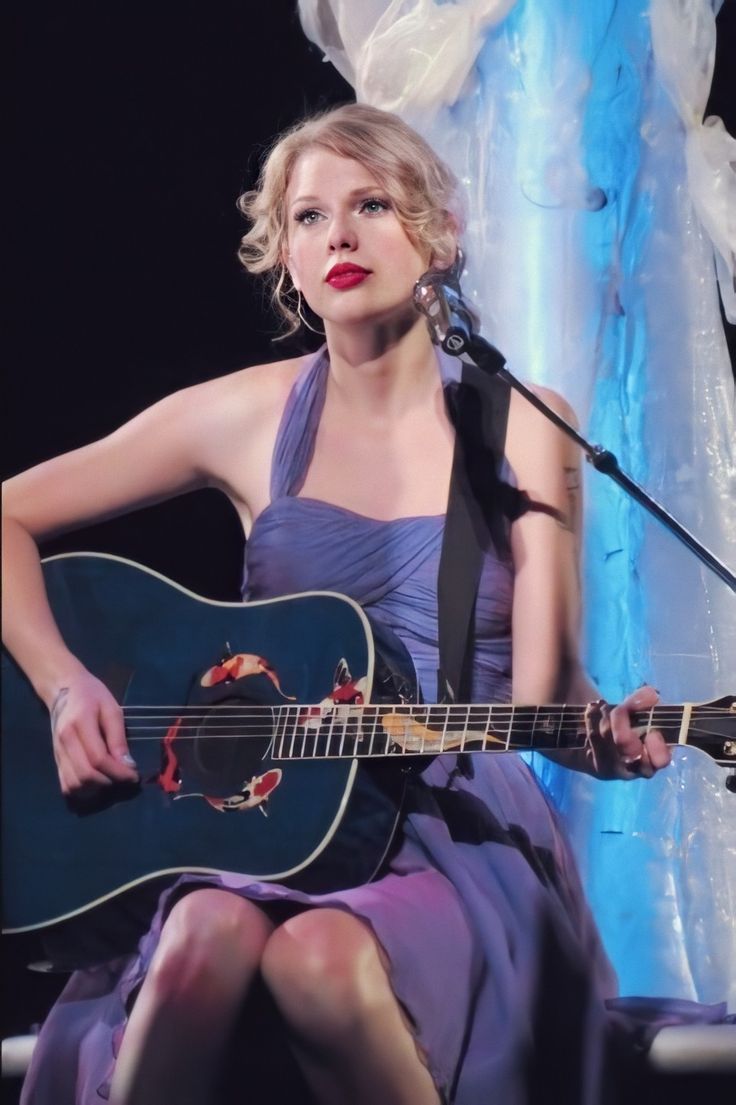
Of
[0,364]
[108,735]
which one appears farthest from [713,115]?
[108,735]

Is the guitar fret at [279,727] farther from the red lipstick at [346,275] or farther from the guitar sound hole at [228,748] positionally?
the red lipstick at [346,275]

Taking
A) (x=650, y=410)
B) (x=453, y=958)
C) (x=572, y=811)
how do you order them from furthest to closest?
(x=650, y=410)
(x=572, y=811)
(x=453, y=958)

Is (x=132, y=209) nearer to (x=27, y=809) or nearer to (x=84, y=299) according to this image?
(x=84, y=299)

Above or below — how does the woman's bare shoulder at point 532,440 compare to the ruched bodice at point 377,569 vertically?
above

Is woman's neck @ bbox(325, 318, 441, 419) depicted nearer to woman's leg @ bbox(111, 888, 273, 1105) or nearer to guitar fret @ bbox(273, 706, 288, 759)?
guitar fret @ bbox(273, 706, 288, 759)

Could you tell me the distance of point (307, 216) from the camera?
1.91m

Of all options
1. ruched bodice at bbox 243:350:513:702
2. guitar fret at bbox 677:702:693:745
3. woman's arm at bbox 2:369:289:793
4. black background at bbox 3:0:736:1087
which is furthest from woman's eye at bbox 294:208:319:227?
guitar fret at bbox 677:702:693:745

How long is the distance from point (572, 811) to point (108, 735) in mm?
638

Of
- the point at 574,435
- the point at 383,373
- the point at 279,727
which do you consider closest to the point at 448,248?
the point at 383,373

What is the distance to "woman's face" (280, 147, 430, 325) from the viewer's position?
1883 millimetres

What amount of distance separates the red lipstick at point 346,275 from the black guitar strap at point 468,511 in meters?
0.19

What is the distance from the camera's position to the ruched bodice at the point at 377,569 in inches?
72.0

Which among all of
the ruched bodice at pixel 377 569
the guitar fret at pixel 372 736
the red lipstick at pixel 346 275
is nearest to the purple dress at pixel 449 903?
the ruched bodice at pixel 377 569

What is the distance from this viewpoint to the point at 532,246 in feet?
6.57
